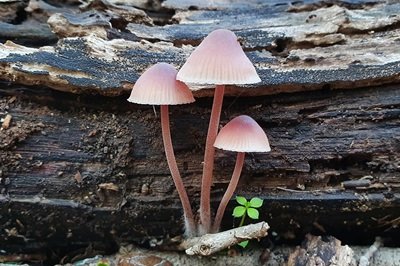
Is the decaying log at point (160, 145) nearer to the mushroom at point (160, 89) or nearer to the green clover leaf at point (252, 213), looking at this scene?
the green clover leaf at point (252, 213)

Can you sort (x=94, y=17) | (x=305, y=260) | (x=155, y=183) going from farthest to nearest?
(x=94, y=17) < (x=155, y=183) < (x=305, y=260)

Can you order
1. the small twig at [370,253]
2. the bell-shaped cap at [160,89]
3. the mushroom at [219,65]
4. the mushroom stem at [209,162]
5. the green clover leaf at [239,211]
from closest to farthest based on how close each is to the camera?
the mushroom at [219,65] → the bell-shaped cap at [160,89] → the mushroom stem at [209,162] → the green clover leaf at [239,211] → the small twig at [370,253]

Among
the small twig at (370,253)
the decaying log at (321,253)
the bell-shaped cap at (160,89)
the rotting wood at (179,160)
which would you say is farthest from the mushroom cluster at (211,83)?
the small twig at (370,253)

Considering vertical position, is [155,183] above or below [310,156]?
below

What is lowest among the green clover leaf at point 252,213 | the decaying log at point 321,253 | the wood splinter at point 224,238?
the decaying log at point 321,253

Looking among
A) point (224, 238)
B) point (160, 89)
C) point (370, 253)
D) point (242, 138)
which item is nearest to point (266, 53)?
point (242, 138)

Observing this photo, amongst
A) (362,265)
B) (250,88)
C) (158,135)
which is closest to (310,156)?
(250,88)

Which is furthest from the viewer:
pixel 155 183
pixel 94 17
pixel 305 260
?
pixel 94 17

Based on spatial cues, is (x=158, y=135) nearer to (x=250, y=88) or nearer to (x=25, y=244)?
(x=250, y=88)
